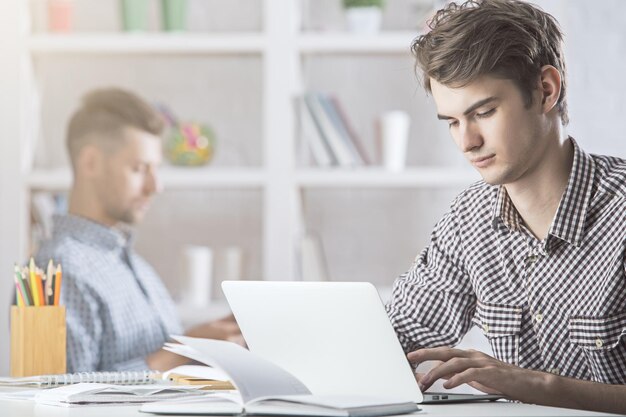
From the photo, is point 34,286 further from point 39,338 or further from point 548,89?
point 548,89

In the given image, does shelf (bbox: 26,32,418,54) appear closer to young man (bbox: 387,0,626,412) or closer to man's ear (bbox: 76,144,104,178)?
man's ear (bbox: 76,144,104,178)

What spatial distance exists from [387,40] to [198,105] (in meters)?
0.77

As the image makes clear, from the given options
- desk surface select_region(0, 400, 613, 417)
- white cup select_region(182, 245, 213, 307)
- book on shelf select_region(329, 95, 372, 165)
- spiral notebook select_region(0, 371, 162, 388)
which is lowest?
white cup select_region(182, 245, 213, 307)

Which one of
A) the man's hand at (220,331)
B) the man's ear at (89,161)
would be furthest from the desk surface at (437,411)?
the man's ear at (89,161)

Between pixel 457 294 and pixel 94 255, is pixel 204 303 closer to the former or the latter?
pixel 94 255

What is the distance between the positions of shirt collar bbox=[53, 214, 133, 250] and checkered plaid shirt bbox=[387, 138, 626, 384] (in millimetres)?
1218

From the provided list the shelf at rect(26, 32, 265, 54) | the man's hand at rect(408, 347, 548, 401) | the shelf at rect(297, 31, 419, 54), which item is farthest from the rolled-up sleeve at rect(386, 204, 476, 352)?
the shelf at rect(26, 32, 265, 54)

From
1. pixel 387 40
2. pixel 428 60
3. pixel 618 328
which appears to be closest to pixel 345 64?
pixel 387 40

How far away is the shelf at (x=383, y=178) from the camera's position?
3.28 m

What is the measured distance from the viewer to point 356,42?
3.30 m

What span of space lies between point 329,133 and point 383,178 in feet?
0.76

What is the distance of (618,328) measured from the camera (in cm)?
170

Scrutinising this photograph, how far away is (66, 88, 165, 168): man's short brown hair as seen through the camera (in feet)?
10.5

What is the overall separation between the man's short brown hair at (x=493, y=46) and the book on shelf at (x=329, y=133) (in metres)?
1.36
